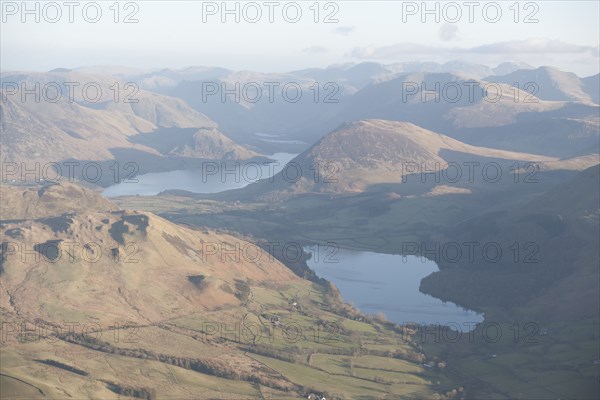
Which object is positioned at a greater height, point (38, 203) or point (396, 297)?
point (38, 203)

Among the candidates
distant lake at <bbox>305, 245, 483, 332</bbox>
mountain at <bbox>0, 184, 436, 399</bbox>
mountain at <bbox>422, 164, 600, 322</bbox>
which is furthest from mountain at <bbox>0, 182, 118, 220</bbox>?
mountain at <bbox>422, 164, 600, 322</bbox>

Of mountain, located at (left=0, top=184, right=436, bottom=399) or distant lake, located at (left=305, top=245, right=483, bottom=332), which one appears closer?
mountain, located at (left=0, top=184, right=436, bottom=399)

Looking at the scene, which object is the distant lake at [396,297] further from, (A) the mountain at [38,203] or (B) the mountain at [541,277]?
(A) the mountain at [38,203]

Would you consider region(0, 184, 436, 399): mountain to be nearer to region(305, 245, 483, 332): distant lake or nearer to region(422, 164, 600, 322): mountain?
region(305, 245, 483, 332): distant lake

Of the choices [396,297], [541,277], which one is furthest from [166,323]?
[541,277]

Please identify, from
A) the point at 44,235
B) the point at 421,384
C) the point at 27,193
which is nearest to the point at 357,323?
the point at 421,384

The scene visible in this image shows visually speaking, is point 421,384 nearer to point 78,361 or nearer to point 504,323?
point 504,323

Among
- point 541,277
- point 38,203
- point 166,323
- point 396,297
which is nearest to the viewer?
point 166,323

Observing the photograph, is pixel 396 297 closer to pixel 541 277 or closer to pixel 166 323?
pixel 541 277

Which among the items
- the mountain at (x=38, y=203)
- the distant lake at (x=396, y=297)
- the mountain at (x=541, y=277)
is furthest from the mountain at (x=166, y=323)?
the mountain at (x=541, y=277)

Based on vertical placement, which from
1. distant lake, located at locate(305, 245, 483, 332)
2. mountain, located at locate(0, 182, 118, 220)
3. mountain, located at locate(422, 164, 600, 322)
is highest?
mountain, located at locate(0, 182, 118, 220)

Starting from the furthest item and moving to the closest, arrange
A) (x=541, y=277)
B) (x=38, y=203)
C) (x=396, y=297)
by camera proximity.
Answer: (x=38, y=203), (x=541, y=277), (x=396, y=297)
